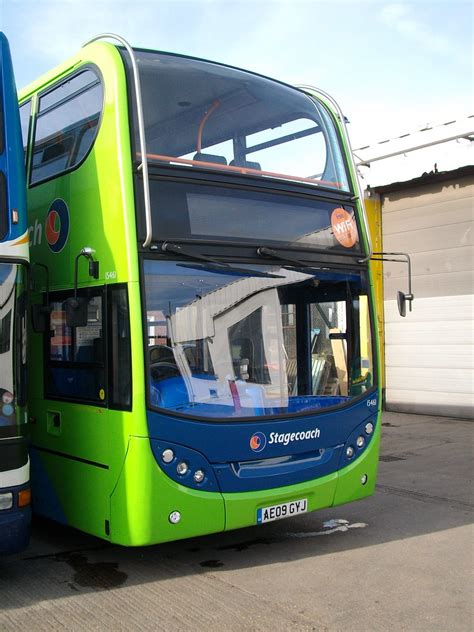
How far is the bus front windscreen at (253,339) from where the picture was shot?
5223 millimetres

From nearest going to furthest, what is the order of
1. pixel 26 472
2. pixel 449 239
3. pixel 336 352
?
pixel 26 472 → pixel 336 352 → pixel 449 239

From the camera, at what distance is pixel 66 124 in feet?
19.6

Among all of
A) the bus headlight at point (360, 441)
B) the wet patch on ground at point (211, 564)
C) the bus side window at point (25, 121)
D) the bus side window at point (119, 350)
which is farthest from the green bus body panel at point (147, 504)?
the bus side window at point (25, 121)

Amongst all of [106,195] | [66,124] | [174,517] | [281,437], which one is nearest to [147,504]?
[174,517]

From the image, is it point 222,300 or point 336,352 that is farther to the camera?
point 336,352

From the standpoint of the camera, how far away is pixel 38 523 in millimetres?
6941

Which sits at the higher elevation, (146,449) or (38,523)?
(146,449)

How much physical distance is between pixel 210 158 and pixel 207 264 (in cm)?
94

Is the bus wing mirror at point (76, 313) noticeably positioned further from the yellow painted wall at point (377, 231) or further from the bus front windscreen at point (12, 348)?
the yellow painted wall at point (377, 231)

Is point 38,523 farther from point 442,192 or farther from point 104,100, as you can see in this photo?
point 442,192

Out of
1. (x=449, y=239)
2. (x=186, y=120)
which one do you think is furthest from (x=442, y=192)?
(x=186, y=120)

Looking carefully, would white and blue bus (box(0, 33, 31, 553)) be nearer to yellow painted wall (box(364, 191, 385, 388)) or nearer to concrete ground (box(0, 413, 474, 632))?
concrete ground (box(0, 413, 474, 632))

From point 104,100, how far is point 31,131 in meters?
1.40

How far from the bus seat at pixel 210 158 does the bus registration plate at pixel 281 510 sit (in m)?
2.70
